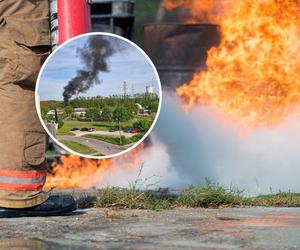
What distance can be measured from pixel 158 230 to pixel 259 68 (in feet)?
7.60

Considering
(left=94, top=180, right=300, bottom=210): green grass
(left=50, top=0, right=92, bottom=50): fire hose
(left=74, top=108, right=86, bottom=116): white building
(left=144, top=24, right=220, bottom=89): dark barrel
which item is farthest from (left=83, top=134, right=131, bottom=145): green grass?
(left=144, top=24, right=220, bottom=89): dark barrel

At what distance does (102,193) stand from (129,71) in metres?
1.14

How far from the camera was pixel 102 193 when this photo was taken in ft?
16.4

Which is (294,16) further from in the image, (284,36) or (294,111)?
(294,111)

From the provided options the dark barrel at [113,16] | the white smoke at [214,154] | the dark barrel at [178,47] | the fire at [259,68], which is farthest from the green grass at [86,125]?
the dark barrel at [113,16]

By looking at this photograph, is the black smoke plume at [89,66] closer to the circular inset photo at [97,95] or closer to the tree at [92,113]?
the circular inset photo at [97,95]

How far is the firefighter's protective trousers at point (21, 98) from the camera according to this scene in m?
4.17

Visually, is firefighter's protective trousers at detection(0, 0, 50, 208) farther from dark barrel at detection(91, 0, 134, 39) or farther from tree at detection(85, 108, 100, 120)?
dark barrel at detection(91, 0, 134, 39)

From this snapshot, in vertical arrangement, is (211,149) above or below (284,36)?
below

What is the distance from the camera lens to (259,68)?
6082 millimetres

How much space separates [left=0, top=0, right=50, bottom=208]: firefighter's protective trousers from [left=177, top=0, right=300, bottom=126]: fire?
2083 mm

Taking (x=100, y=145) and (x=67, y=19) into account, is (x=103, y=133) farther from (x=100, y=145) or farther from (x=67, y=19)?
(x=67, y=19)

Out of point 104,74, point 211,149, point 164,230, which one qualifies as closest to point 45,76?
point 104,74

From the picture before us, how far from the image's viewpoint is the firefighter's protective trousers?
13.7 feet
